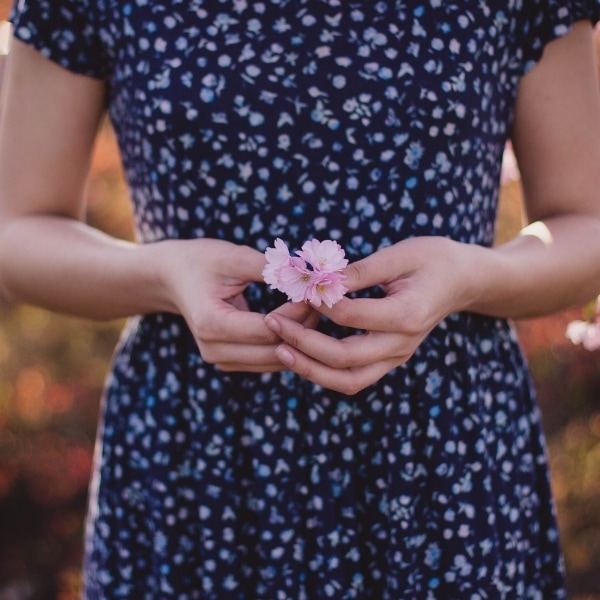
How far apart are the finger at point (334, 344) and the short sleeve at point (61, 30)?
0.55 m

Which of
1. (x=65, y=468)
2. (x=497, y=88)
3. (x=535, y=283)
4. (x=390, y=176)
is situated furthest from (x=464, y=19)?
(x=65, y=468)

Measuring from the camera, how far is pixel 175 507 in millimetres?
1137

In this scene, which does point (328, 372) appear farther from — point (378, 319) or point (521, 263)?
point (521, 263)

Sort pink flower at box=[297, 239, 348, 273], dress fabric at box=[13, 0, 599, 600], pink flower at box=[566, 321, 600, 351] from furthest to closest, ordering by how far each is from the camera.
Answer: pink flower at box=[566, 321, 600, 351] < dress fabric at box=[13, 0, 599, 600] < pink flower at box=[297, 239, 348, 273]

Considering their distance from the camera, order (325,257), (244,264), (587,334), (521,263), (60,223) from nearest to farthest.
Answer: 1. (325,257)
2. (244,264)
3. (521,263)
4. (60,223)
5. (587,334)

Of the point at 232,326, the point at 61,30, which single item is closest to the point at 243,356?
the point at 232,326

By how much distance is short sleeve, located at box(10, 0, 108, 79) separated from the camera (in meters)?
1.15

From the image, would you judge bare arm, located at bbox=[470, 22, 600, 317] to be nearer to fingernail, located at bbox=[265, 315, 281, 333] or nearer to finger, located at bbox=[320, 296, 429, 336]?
finger, located at bbox=[320, 296, 429, 336]

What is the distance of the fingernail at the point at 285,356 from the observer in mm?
900

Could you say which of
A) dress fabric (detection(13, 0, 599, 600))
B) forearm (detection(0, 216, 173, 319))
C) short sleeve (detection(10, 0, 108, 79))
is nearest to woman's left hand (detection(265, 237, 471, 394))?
dress fabric (detection(13, 0, 599, 600))

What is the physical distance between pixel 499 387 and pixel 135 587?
0.64m

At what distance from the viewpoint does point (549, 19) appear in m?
1.13

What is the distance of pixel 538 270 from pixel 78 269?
2.21 ft

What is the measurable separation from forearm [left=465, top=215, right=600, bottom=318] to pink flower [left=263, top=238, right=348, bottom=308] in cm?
24
